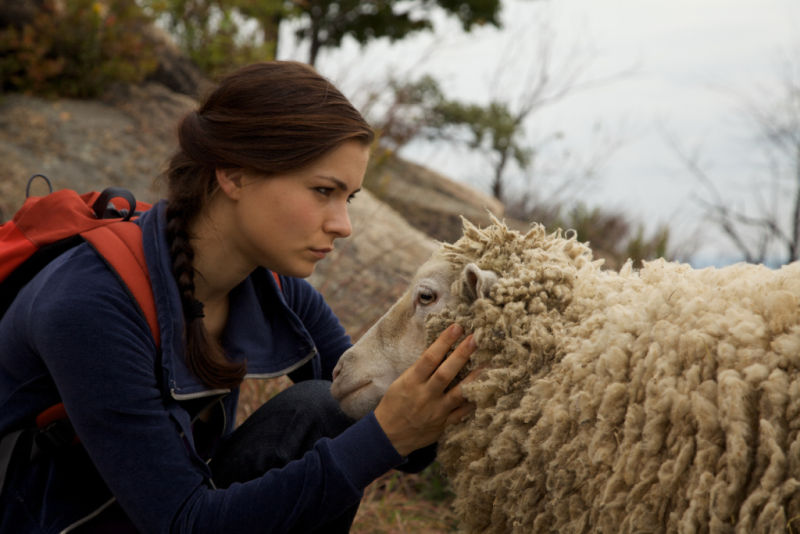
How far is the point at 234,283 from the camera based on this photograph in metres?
2.35

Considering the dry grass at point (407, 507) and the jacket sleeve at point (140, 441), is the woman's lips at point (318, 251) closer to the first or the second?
the jacket sleeve at point (140, 441)

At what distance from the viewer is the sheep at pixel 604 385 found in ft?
5.06

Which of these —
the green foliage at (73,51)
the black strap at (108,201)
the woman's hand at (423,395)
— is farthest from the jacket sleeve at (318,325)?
the green foliage at (73,51)

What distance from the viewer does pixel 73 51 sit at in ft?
23.3

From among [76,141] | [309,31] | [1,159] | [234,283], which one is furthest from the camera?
[309,31]

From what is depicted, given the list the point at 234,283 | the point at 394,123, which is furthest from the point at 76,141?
the point at 234,283

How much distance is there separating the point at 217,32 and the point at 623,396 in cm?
822

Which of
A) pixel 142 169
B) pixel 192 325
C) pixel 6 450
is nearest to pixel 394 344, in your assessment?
pixel 192 325

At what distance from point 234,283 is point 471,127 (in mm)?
9747

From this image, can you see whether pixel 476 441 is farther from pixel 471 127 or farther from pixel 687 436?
pixel 471 127

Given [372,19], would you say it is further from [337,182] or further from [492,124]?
[337,182]

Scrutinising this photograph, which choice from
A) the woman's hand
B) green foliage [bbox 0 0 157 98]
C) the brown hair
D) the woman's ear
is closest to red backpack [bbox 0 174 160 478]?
the brown hair

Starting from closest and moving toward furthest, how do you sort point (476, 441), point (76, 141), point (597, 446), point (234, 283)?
1. point (597, 446)
2. point (476, 441)
3. point (234, 283)
4. point (76, 141)

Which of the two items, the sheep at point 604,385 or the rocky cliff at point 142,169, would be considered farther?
the rocky cliff at point 142,169
